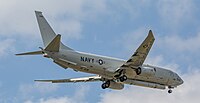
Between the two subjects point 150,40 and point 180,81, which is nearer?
point 150,40

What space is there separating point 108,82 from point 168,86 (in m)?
9.32

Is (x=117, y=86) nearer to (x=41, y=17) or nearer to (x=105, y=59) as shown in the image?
(x=105, y=59)

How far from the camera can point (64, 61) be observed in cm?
7569

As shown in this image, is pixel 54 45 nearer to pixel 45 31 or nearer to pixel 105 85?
pixel 45 31

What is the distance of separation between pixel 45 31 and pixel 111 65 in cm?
1051

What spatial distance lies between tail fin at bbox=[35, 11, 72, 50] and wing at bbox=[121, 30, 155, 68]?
350 inches

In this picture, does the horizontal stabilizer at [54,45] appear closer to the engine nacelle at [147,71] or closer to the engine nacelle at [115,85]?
the engine nacelle at [147,71]

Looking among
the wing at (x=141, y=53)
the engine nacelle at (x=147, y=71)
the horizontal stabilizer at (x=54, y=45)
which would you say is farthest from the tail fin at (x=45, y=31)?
the engine nacelle at (x=147, y=71)

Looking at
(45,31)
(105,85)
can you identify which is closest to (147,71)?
(105,85)

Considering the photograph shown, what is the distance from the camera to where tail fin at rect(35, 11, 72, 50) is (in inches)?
3073

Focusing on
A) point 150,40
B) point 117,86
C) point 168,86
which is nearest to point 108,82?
point 117,86

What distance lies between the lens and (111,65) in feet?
266

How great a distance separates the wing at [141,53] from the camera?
74.5 metres

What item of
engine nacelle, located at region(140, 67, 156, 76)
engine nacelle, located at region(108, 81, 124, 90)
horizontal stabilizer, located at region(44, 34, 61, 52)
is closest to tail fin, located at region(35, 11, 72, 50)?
horizontal stabilizer, located at region(44, 34, 61, 52)
